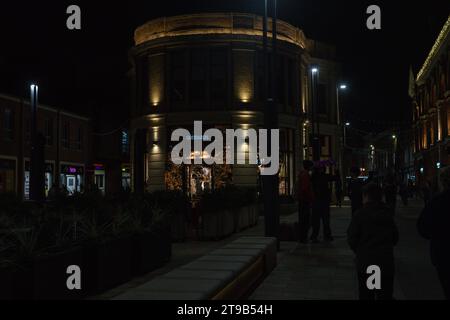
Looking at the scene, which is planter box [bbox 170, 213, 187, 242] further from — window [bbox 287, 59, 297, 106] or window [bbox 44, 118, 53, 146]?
window [bbox 44, 118, 53, 146]

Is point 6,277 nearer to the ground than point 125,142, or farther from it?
Answer: nearer to the ground

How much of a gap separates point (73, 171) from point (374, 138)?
11815cm

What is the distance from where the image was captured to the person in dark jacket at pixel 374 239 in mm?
6312

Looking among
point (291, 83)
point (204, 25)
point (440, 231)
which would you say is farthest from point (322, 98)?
point (440, 231)

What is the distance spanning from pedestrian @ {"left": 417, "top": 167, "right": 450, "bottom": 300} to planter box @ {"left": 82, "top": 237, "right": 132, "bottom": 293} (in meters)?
4.85

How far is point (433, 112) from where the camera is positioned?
62.2 meters

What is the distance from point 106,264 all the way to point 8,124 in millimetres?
31475

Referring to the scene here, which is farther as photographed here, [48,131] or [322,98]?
[322,98]

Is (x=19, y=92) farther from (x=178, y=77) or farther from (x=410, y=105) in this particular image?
(x=410, y=105)

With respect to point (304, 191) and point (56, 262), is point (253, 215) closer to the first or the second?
point (304, 191)

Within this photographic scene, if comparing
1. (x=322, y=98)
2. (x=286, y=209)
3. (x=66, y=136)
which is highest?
(x=322, y=98)

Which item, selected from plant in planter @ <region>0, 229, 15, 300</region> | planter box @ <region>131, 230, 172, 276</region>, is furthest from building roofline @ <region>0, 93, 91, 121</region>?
plant in planter @ <region>0, 229, 15, 300</region>

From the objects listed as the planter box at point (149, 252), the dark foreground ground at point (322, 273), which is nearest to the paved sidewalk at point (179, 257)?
the dark foreground ground at point (322, 273)

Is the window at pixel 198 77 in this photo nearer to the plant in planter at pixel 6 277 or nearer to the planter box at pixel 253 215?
the planter box at pixel 253 215
